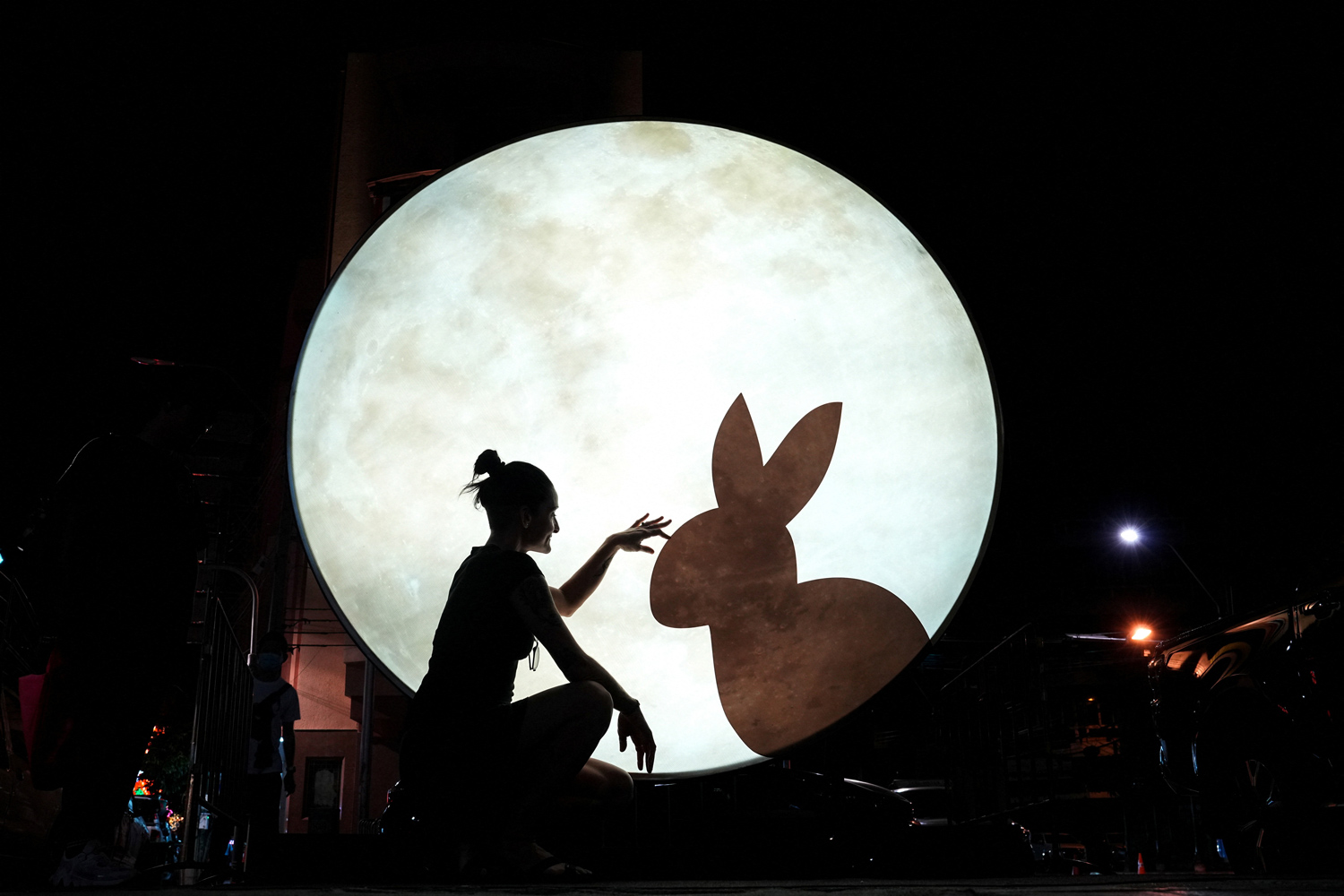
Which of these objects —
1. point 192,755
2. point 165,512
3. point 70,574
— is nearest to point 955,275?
point 165,512

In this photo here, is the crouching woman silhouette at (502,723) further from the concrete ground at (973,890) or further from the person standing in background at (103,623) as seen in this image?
the person standing in background at (103,623)

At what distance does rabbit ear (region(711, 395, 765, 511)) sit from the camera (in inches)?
116

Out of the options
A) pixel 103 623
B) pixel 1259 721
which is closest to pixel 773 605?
pixel 103 623

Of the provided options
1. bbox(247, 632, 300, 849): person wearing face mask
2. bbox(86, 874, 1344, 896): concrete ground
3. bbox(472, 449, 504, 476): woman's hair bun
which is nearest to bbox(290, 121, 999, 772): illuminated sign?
bbox(472, 449, 504, 476): woman's hair bun

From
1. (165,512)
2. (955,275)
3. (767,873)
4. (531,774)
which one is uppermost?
(955,275)

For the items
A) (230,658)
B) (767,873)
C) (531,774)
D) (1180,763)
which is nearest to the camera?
(531,774)

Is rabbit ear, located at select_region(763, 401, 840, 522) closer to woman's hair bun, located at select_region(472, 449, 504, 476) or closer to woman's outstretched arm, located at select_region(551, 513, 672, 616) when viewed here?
woman's outstretched arm, located at select_region(551, 513, 672, 616)

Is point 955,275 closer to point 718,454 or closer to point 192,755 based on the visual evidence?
point 718,454

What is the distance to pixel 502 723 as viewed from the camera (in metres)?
2.09

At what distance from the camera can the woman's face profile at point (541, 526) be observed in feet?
7.73

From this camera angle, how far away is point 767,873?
2736 millimetres

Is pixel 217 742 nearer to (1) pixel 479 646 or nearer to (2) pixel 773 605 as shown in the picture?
(1) pixel 479 646

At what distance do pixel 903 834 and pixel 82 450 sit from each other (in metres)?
2.43

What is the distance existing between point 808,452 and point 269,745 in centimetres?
343
